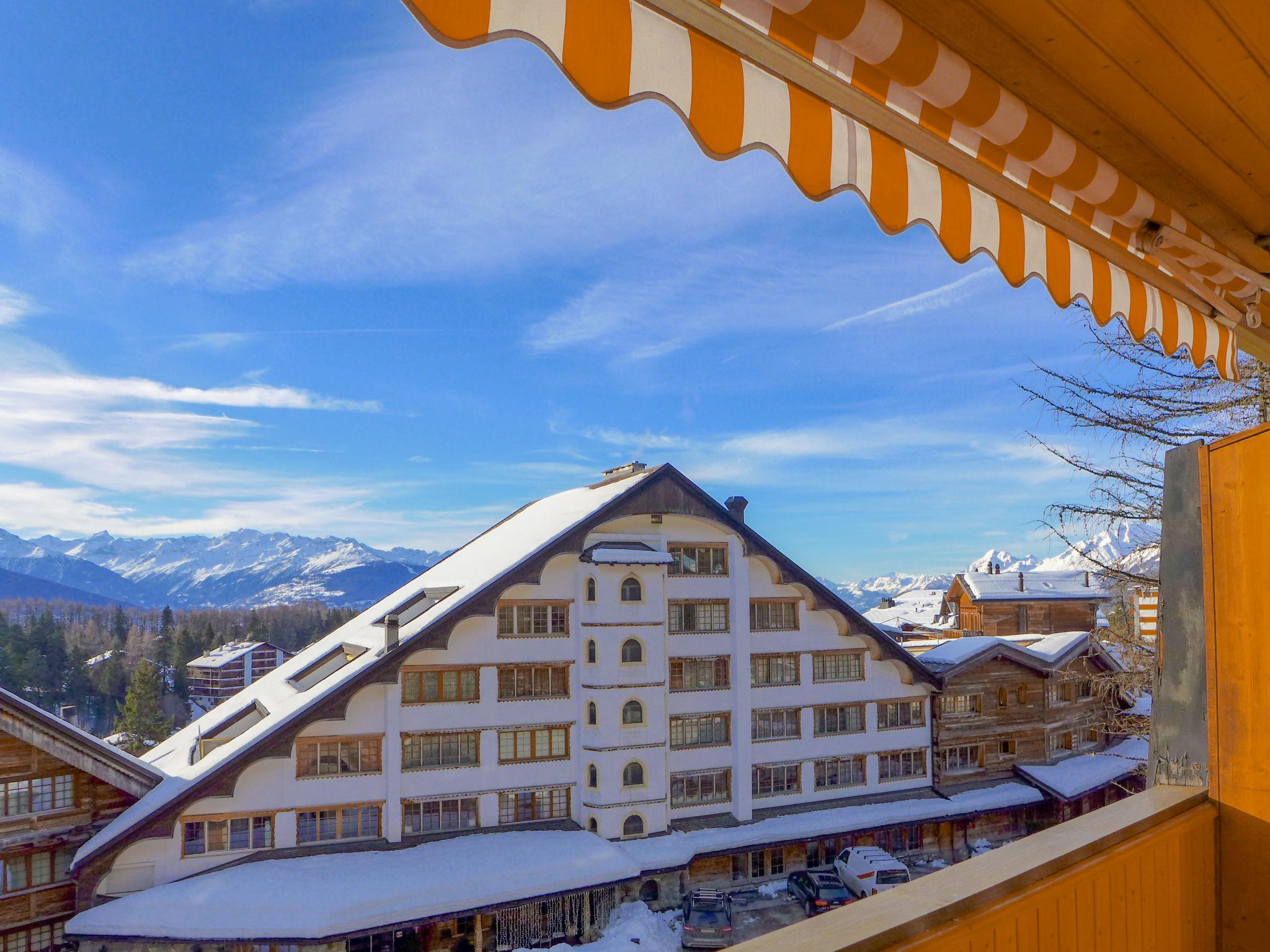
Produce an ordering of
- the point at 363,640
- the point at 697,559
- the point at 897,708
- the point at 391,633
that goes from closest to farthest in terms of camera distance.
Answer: the point at 391,633, the point at 363,640, the point at 697,559, the point at 897,708

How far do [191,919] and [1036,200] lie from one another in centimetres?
1809

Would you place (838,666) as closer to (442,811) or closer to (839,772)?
(839,772)

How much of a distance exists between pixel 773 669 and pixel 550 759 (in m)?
6.85

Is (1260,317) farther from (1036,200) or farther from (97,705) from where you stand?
(97,705)

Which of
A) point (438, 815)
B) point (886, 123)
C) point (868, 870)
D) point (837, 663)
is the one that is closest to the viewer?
point (886, 123)

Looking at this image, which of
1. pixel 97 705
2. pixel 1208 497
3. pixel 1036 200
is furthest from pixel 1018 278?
pixel 97 705

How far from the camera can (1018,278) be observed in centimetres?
294

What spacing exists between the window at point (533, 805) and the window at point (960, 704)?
39.8 ft

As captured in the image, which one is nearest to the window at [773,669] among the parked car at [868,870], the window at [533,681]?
the parked car at [868,870]

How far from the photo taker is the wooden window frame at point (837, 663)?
74.1ft

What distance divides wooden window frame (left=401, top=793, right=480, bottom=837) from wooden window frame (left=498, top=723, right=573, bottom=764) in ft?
3.96

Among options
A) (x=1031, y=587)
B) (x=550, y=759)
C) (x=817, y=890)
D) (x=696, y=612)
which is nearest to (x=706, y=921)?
(x=817, y=890)

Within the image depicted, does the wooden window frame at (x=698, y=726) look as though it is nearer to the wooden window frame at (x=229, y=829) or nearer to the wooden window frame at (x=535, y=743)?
the wooden window frame at (x=535, y=743)

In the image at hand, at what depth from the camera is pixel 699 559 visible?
21562 mm
